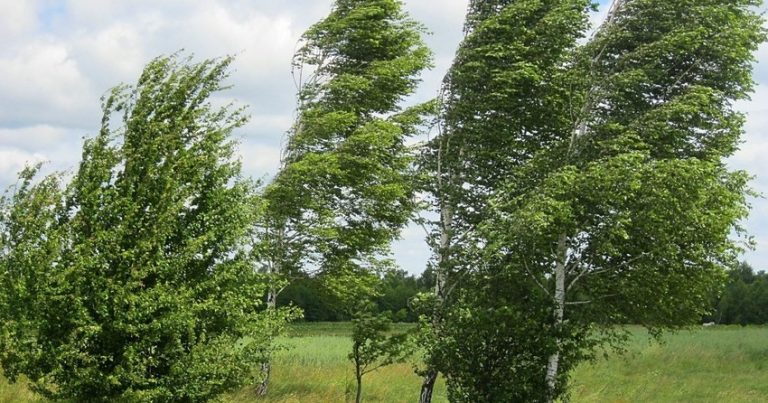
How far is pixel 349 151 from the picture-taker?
24.2m

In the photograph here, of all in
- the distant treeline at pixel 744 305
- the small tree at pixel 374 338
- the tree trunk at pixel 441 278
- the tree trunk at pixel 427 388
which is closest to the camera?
the small tree at pixel 374 338

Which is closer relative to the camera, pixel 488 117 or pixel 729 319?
pixel 488 117

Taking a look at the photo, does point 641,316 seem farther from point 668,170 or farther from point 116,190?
point 116,190

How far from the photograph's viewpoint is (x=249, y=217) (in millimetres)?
14492

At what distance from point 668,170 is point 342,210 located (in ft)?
34.2

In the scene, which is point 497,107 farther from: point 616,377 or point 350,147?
point 616,377

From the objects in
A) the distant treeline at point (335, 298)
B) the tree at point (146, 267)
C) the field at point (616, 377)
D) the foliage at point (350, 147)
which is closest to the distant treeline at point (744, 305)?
the distant treeline at point (335, 298)

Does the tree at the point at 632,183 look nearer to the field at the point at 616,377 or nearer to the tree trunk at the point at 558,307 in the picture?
the tree trunk at the point at 558,307

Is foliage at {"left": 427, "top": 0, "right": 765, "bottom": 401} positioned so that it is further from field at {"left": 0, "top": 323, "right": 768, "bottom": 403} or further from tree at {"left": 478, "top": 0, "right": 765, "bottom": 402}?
field at {"left": 0, "top": 323, "right": 768, "bottom": 403}

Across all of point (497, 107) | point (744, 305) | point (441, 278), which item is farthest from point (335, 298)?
point (744, 305)

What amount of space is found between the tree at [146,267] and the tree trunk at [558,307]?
759 cm

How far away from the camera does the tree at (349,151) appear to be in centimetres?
2336

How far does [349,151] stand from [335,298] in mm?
4605

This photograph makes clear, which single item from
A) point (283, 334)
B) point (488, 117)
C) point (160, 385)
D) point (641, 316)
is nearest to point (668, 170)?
point (641, 316)
